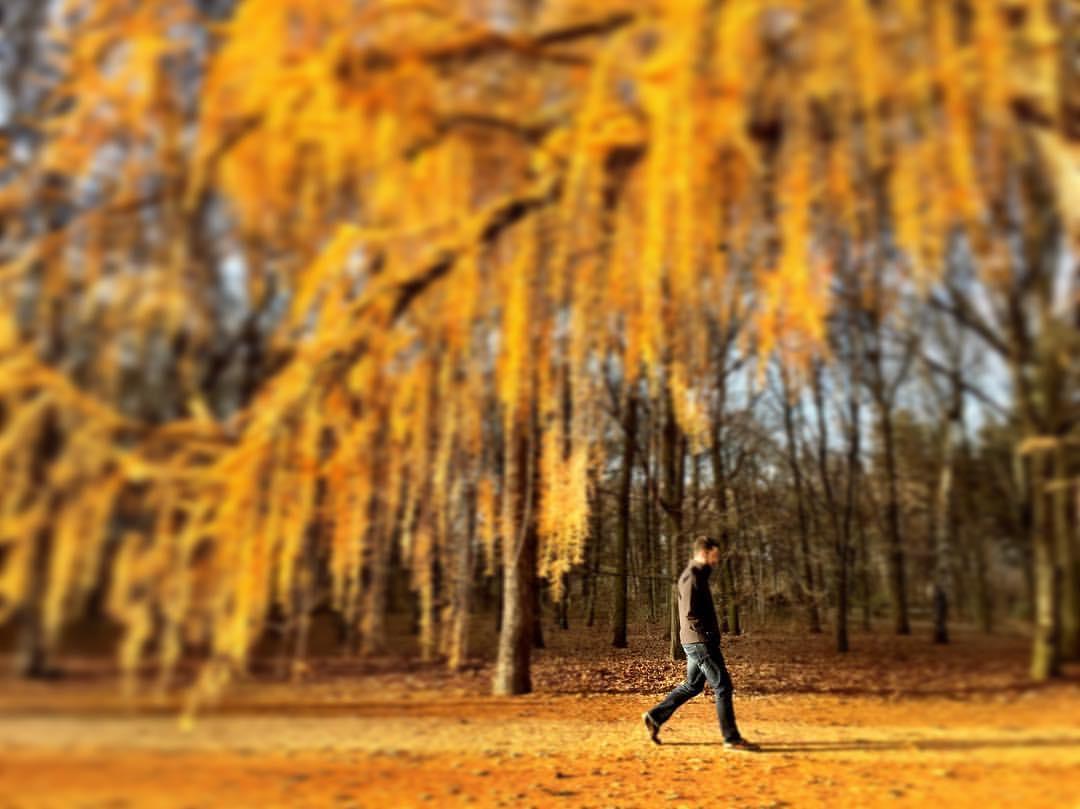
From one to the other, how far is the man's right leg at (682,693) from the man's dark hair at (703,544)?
0.16 meters

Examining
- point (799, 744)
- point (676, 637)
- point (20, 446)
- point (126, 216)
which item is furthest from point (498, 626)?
point (126, 216)

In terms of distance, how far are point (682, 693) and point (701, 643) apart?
0.10m

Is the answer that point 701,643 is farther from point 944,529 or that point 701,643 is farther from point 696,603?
point 944,529

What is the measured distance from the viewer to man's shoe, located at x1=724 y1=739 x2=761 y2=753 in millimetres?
1158

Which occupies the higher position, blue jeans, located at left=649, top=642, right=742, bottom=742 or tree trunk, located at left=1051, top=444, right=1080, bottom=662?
tree trunk, located at left=1051, top=444, right=1080, bottom=662

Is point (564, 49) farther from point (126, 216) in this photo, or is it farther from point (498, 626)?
point (498, 626)

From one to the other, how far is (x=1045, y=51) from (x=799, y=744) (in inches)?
45.1

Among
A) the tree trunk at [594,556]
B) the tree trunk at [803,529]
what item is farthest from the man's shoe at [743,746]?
the tree trunk at [594,556]

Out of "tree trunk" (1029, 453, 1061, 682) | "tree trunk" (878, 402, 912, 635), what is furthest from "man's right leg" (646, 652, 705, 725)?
"tree trunk" (1029, 453, 1061, 682)

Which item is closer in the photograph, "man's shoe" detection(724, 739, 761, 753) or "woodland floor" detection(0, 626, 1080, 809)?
"woodland floor" detection(0, 626, 1080, 809)

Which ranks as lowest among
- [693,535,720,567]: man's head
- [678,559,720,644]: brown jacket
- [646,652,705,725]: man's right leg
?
[646,652,705,725]: man's right leg

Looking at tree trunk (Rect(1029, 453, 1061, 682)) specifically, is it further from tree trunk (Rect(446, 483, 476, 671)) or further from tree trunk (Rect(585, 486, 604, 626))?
tree trunk (Rect(446, 483, 476, 671))

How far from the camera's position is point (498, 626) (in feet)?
3.65

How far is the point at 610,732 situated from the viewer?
3.90 feet
